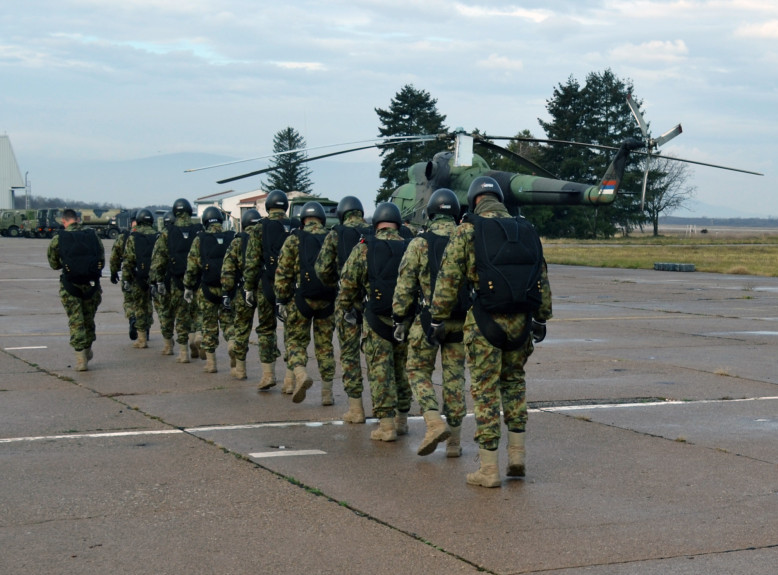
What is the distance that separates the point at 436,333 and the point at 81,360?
6410 millimetres

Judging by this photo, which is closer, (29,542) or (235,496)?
(29,542)

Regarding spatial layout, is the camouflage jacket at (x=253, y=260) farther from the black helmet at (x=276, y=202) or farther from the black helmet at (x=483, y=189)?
the black helmet at (x=483, y=189)

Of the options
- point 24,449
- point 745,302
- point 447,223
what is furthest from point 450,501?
point 745,302

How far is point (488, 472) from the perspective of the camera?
689 centimetres

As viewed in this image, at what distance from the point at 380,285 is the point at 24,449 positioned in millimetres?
3055

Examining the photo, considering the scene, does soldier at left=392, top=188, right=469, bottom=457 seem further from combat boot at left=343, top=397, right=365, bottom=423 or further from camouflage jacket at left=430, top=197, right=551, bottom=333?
combat boot at left=343, top=397, right=365, bottom=423

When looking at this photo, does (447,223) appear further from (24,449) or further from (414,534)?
(24,449)

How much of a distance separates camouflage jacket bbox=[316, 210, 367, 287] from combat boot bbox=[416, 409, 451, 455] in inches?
99.0

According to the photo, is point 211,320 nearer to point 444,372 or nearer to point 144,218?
point 144,218

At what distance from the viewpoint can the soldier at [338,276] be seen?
9141 mm

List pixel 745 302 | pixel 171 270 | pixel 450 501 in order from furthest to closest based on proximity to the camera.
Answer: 1. pixel 745 302
2. pixel 171 270
3. pixel 450 501

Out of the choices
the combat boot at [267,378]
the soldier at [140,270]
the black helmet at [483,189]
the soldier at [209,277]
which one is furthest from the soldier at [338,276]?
the soldier at [140,270]

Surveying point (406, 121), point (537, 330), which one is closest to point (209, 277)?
point (537, 330)

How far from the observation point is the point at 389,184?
275ft
